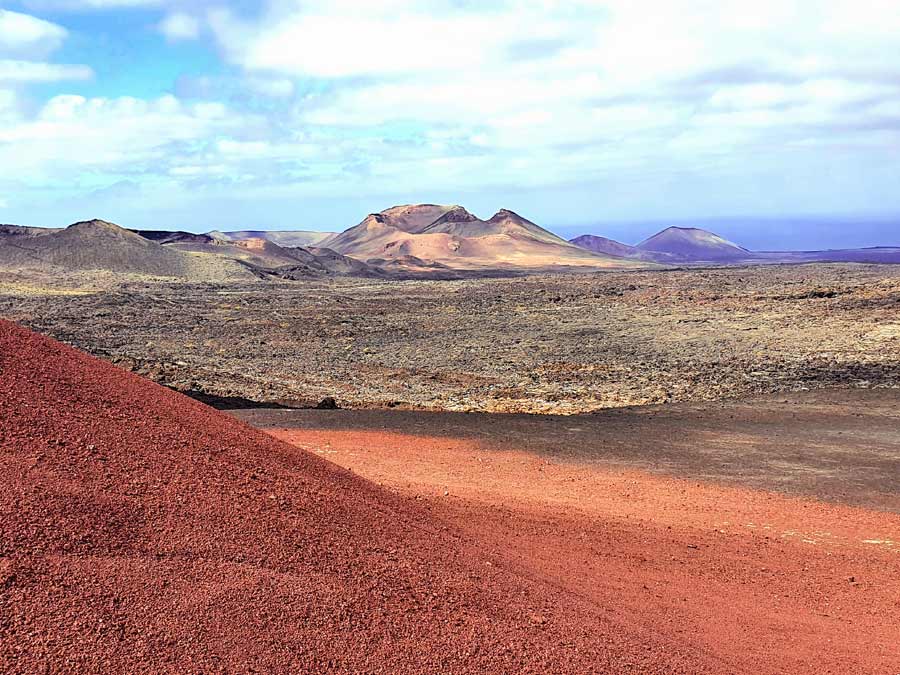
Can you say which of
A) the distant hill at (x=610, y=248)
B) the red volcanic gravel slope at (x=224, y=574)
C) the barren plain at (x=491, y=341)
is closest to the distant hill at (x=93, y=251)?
the barren plain at (x=491, y=341)

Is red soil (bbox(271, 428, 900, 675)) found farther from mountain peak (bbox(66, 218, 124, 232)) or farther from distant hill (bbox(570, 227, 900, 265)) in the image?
distant hill (bbox(570, 227, 900, 265))

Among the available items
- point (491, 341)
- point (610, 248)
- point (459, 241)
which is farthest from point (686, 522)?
point (610, 248)

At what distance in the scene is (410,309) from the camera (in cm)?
4384

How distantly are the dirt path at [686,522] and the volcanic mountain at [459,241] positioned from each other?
294ft

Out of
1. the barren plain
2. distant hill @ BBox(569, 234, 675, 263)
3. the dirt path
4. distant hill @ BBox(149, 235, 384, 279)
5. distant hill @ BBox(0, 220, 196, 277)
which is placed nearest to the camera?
the dirt path

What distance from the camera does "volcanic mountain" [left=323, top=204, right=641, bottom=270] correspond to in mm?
112562

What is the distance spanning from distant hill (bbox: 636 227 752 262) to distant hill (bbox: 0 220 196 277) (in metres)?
102

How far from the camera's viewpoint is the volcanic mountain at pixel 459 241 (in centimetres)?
11256

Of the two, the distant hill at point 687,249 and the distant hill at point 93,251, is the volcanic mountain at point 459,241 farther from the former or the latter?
the distant hill at point 93,251

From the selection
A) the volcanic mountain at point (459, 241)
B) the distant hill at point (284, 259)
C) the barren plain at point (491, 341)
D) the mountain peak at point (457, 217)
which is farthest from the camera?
the mountain peak at point (457, 217)

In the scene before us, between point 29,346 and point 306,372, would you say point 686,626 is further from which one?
point 306,372

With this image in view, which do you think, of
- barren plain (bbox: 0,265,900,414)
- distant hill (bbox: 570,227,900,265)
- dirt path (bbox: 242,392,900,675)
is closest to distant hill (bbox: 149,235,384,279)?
barren plain (bbox: 0,265,900,414)

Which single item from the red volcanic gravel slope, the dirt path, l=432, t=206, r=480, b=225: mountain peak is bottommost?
the dirt path

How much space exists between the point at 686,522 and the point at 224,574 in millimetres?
6293
